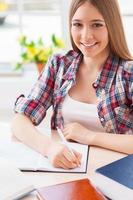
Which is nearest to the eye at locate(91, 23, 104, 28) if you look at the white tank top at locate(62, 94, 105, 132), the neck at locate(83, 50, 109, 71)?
the neck at locate(83, 50, 109, 71)

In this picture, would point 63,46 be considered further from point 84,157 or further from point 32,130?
point 84,157

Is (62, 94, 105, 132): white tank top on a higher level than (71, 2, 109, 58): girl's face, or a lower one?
lower

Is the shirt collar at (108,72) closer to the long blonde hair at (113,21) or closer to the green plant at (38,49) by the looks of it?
the long blonde hair at (113,21)

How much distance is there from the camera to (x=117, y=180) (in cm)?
96

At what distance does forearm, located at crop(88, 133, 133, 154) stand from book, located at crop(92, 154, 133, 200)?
0.87ft

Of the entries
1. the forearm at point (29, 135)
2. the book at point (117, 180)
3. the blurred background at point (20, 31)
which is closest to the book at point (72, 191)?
the book at point (117, 180)

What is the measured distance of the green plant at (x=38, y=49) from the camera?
242 centimetres

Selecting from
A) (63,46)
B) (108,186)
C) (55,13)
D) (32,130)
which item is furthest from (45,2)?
(108,186)

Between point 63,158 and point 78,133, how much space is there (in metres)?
0.25

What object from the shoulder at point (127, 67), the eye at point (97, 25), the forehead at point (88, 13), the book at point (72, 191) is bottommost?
the book at point (72, 191)

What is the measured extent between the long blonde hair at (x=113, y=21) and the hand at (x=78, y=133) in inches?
13.7

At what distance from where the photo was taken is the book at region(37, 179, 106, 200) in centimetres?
97

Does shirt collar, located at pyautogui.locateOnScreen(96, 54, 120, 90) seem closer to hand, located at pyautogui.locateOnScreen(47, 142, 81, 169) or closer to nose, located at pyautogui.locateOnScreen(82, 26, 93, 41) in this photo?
nose, located at pyautogui.locateOnScreen(82, 26, 93, 41)

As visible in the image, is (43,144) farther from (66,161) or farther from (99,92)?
(99,92)
